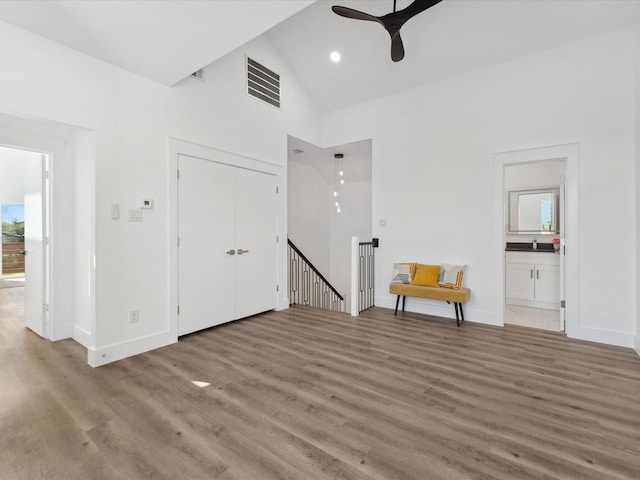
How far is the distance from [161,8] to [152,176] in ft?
5.09

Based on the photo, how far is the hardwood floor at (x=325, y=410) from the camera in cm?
163

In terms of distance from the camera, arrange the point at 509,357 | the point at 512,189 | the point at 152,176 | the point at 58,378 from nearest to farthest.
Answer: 1. the point at 58,378
2. the point at 509,357
3. the point at 152,176
4. the point at 512,189

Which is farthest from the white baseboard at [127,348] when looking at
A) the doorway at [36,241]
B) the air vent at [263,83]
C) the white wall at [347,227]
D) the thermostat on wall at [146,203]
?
the white wall at [347,227]

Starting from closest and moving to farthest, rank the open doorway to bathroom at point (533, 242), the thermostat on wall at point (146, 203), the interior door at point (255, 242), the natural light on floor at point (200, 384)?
the natural light on floor at point (200, 384), the thermostat on wall at point (146, 203), the interior door at point (255, 242), the open doorway to bathroom at point (533, 242)

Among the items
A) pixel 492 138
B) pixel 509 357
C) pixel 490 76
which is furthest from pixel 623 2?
pixel 509 357

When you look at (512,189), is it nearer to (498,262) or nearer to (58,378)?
(498,262)

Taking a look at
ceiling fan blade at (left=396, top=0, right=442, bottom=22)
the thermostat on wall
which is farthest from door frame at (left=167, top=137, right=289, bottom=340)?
ceiling fan blade at (left=396, top=0, right=442, bottom=22)

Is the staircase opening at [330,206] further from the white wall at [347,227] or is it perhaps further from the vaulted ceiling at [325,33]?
the vaulted ceiling at [325,33]

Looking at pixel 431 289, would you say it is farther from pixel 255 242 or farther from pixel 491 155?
pixel 255 242

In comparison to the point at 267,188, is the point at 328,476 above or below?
below

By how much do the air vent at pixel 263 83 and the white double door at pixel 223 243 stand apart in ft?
3.69

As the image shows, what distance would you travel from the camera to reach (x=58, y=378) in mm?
2588

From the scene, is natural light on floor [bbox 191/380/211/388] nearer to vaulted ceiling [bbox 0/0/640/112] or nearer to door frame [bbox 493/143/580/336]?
vaulted ceiling [bbox 0/0/640/112]

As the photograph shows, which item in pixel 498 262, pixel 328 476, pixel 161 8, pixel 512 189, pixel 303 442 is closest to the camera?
pixel 328 476
